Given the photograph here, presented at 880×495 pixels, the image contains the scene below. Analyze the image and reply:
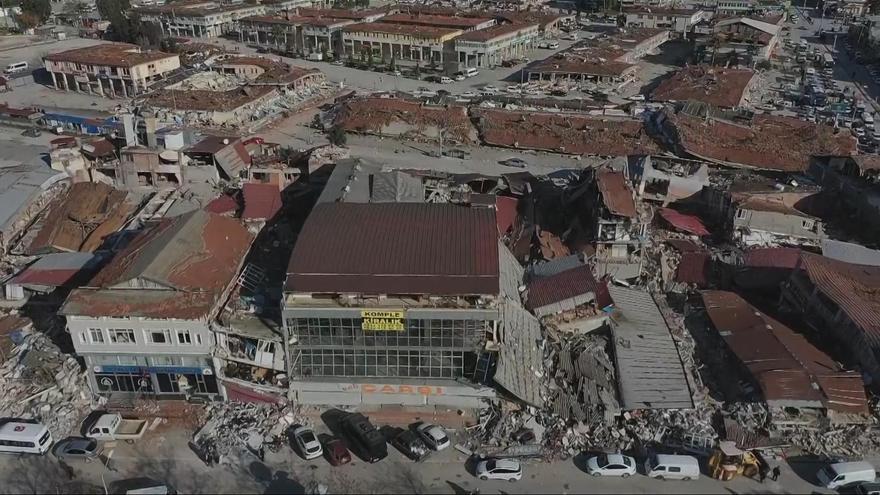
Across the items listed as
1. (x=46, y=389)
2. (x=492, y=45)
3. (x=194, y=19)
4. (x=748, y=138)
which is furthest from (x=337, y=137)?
(x=194, y=19)

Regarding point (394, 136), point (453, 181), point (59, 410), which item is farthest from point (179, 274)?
point (394, 136)

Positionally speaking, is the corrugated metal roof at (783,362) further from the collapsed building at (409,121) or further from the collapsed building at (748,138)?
the collapsed building at (409,121)

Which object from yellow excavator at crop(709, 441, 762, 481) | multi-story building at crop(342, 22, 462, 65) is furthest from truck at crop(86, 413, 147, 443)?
multi-story building at crop(342, 22, 462, 65)

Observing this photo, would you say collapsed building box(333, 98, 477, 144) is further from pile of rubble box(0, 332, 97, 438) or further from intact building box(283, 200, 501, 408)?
pile of rubble box(0, 332, 97, 438)

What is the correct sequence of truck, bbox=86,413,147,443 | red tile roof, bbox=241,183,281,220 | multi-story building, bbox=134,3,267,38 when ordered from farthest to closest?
multi-story building, bbox=134,3,267,38, red tile roof, bbox=241,183,281,220, truck, bbox=86,413,147,443

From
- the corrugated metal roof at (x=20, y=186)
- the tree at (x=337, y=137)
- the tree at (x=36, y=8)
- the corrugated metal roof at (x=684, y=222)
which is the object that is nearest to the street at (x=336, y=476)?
the corrugated metal roof at (x=684, y=222)

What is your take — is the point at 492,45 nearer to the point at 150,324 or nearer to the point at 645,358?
the point at 645,358

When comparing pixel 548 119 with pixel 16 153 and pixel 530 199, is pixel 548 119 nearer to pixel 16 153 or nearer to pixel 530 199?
pixel 530 199
